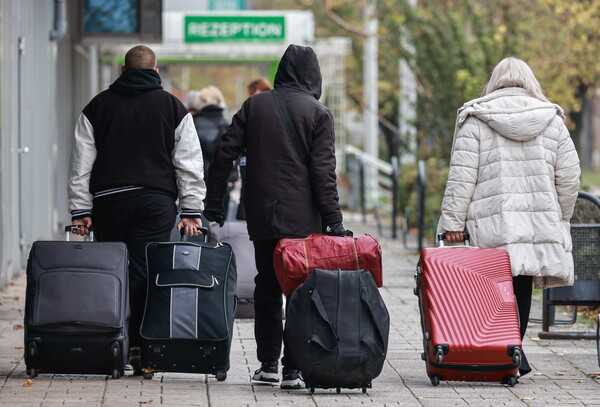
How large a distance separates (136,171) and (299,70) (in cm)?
101

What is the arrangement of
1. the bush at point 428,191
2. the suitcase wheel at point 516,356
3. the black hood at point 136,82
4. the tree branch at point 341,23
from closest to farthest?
the suitcase wheel at point 516,356 → the black hood at point 136,82 → the bush at point 428,191 → the tree branch at point 341,23

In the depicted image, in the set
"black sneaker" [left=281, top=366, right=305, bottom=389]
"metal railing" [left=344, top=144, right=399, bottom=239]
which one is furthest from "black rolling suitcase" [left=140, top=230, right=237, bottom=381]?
"metal railing" [left=344, top=144, right=399, bottom=239]

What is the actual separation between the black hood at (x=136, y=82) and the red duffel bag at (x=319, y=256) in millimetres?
1185

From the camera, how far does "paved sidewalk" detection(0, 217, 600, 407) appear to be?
6.49 meters

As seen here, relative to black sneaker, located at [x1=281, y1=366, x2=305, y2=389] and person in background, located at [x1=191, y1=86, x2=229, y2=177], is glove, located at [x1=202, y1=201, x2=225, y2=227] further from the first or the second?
person in background, located at [x1=191, y1=86, x2=229, y2=177]

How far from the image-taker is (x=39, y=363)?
6828 mm

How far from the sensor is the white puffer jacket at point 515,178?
7.16 m

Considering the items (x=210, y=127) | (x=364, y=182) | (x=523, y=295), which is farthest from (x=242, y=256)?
(x=364, y=182)

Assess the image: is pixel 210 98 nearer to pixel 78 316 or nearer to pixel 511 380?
pixel 78 316

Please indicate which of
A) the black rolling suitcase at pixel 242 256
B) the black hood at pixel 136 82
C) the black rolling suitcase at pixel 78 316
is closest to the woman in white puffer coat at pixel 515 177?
the black hood at pixel 136 82

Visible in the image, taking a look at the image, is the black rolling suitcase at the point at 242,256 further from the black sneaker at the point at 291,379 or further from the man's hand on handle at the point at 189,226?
the black sneaker at the point at 291,379

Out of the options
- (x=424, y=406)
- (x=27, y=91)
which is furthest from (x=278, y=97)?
(x=27, y=91)

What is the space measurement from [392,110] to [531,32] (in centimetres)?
424

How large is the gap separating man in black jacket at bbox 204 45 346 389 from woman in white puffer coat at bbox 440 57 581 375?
0.81 meters
